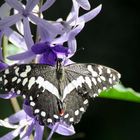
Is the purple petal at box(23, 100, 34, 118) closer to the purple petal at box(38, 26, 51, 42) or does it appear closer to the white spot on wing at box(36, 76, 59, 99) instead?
the white spot on wing at box(36, 76, 59, 99)

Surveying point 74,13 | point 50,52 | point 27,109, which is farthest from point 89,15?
point 27,109

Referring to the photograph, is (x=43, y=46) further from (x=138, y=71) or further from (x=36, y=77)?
(x=138, y=71)

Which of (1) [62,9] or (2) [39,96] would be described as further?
(1) [62,9]

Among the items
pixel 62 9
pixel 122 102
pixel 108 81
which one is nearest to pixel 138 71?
pixel 122 102

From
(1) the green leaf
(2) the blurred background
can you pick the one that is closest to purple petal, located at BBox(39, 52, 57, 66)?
(1) the green leaf

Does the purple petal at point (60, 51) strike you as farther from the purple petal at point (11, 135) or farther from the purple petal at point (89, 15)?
the purple petal at point (11, 135)

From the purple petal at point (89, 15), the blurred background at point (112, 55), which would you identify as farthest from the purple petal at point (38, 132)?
the blurred background at point (112, 55)
